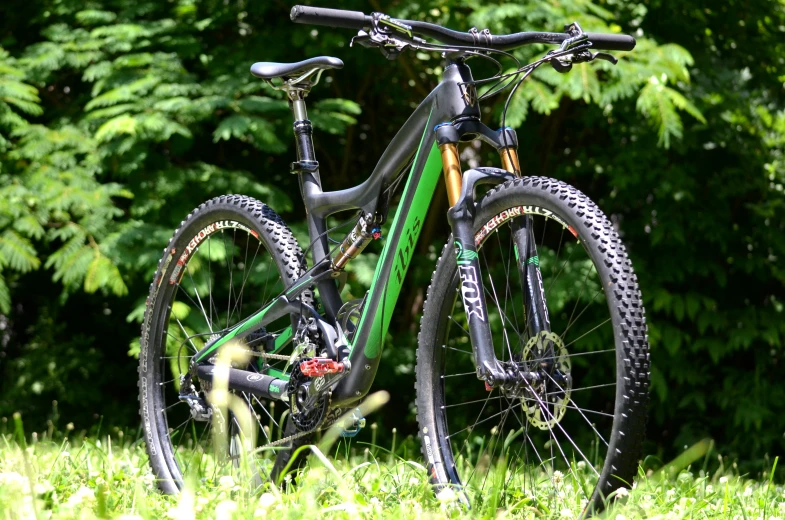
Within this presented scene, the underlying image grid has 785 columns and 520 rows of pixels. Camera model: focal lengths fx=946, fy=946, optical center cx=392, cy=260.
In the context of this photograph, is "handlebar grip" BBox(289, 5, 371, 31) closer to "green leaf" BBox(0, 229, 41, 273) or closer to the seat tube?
the seat tube

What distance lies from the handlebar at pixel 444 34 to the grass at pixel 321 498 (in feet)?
3.31

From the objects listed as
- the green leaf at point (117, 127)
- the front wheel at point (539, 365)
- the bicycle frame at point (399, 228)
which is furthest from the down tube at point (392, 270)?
the green leaf at point (117, 127)

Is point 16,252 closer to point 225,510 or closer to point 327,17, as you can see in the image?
point 327,17

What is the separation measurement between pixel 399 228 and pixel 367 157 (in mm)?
3659

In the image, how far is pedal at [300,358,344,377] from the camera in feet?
8.63

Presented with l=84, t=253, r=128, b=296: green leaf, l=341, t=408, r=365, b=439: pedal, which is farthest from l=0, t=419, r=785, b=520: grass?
l=84, t=253, r=128, b=296: green leaf

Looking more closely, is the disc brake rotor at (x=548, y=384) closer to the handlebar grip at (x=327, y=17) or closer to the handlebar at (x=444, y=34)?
the handlebar at (x=444, y=34)

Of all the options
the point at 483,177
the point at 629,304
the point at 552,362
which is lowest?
the point at 552,362

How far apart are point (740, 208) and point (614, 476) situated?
158 inches

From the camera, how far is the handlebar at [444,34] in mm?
2248

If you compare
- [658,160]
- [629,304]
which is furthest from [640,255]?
[629,304]

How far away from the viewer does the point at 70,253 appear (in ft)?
15.1

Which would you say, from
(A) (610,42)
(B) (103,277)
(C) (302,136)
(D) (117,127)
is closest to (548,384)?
(A) (610,42)

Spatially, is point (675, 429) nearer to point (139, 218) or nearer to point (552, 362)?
point (139, 218)
